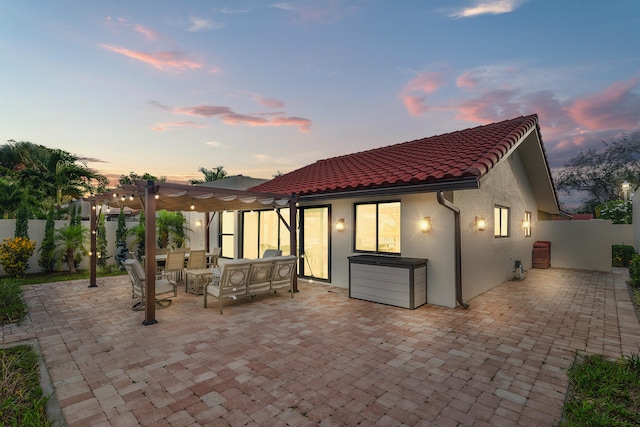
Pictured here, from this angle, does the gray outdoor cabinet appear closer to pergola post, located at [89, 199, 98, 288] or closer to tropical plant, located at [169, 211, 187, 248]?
pergola post, located at [89, 199, 98, 288]

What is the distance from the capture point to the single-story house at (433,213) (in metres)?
7.14

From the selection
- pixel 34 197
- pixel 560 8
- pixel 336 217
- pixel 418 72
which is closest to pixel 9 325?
pixel 336 217

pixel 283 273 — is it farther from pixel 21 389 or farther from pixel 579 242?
pixel 579 242

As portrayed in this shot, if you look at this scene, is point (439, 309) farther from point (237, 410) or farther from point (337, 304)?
point (237, 410)

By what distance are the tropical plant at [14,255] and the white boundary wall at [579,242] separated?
22.6 m

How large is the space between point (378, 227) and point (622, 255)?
14.8m

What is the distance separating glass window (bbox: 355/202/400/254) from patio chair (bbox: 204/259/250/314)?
11.6ft

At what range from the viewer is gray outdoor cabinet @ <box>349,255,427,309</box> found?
702cm

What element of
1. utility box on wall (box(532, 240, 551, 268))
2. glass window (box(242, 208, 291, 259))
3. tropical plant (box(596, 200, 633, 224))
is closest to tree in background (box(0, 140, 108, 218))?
glass window (box(242, 208, 291, 259))

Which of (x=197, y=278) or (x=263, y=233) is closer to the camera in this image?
(x=197, y=278)

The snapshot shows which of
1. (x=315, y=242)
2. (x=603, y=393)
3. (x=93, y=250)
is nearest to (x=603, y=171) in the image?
(x=315, y=242)

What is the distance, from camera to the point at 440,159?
7.97m

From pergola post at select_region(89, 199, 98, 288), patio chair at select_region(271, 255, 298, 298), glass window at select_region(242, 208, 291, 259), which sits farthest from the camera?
glass window at select_region(242, 208, 291, 259)

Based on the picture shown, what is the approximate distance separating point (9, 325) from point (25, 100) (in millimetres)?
10410
